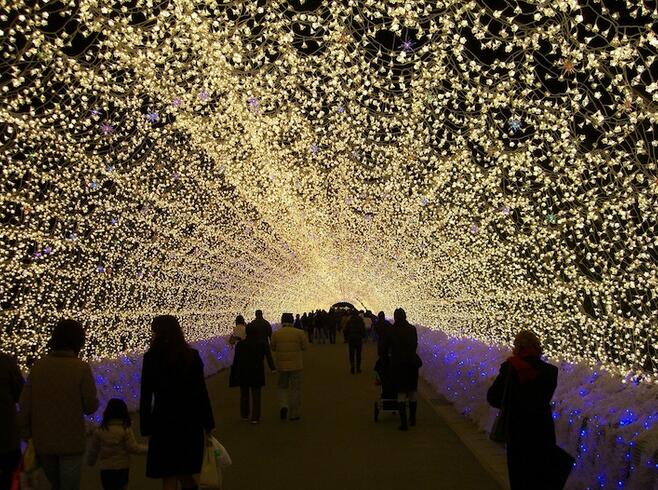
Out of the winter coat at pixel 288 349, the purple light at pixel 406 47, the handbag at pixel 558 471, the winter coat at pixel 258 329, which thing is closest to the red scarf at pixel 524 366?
the handbag at pixel 558 471

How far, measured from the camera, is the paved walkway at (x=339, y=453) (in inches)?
343

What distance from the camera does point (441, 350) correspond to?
18547 mm

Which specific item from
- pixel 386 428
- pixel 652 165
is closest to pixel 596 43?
pixel 652 165

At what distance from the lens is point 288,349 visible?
14000 millimetres

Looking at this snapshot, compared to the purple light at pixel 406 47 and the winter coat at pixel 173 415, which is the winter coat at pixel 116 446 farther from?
the purple light at pixel 406 47

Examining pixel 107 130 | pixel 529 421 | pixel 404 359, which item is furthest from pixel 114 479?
pixel 107 130

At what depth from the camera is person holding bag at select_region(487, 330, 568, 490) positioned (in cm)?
635

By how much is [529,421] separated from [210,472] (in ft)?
7.61

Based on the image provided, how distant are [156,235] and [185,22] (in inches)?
522

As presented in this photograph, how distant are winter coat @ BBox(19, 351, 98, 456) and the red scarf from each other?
301 cm

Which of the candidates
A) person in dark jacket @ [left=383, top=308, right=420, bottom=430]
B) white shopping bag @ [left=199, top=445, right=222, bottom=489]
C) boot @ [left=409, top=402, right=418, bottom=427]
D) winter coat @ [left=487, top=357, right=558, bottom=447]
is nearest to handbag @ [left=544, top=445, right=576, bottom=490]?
winter coat @ [left=487, top=357, right=558, bottom=447]

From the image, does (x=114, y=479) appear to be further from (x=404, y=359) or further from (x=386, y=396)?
(x=386, y=396)

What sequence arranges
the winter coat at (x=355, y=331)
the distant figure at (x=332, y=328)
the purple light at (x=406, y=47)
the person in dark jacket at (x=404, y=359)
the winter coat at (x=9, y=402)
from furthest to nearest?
1. the distant figure at (x=332, y=328)
2. the winter coat at (x=355, y=331)
3. the person in dark jacket at (x=404, y=359)
4. the purple light at (x=406, y=47)
5. the winter coat at (x=9, y=402)

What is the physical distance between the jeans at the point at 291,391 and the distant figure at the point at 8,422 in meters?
7.37
